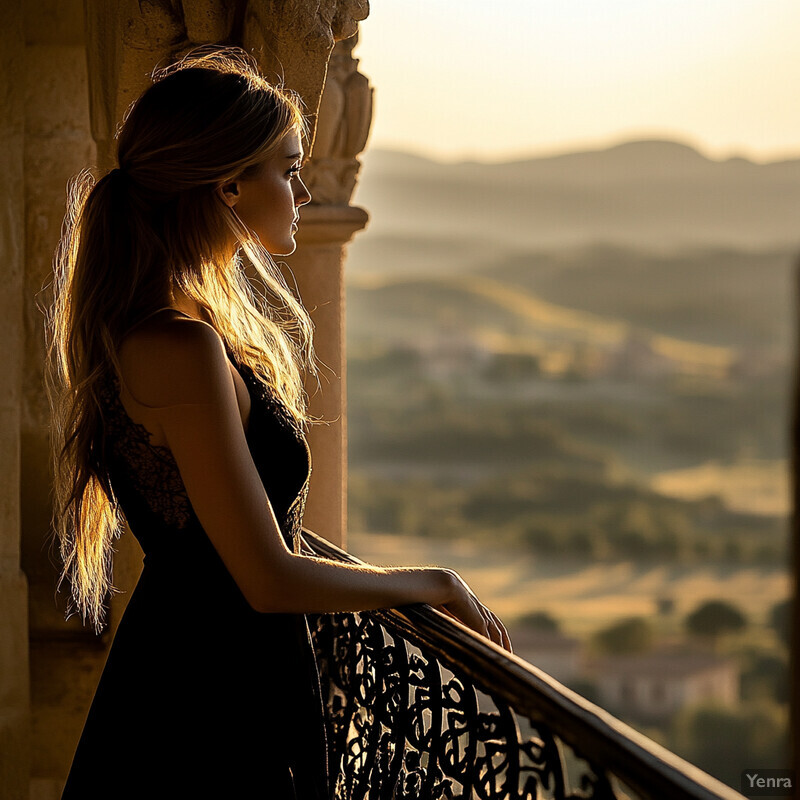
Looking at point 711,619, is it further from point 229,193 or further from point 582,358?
point 229,193

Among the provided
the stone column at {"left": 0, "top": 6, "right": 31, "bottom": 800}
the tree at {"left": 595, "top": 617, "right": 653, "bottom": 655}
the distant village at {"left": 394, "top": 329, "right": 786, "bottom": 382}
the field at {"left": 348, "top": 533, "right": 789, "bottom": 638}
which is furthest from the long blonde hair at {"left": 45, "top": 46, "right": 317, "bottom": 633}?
the tree at {"left": 595, "top": 617, "right": 653, "bottom": 655}

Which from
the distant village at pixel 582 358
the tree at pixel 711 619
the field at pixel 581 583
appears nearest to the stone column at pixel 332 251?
the distant village at pixel 582 358

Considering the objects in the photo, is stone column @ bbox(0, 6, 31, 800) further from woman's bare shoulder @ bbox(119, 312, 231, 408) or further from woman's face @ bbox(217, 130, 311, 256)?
woman's bare shoulder @ bbox(119, 312, 231, 408)

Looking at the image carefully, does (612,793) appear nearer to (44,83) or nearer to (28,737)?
(28,737)

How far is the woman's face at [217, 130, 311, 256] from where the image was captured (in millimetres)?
1665

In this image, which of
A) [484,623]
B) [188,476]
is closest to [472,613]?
[484,623]

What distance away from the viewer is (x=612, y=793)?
130cm

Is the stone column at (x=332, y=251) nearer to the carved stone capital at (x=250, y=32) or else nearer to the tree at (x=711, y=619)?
the carved stone capital at (x=250, y=32)

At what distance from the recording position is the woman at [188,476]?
1.54 metres

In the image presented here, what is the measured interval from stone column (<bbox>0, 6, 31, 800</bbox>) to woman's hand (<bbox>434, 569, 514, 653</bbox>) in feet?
6.91

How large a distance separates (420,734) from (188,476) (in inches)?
26.0

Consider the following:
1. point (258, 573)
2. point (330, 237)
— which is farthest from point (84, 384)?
point (330, 237)

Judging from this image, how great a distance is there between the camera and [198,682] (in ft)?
5.44

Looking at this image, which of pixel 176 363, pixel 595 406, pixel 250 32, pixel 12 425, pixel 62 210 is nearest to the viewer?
pixel 176 363
